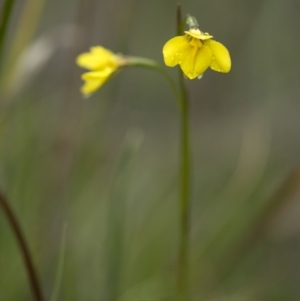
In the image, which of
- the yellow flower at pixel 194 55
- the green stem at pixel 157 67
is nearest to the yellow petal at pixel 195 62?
the yellow flower at pixel 194 55

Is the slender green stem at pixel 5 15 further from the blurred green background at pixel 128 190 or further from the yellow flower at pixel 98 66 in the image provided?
the blurred green background at pixel 128 190

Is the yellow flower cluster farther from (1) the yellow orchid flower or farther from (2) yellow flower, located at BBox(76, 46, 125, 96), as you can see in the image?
(2) yellow flower, located at BBox(76, 46, 125, 96)

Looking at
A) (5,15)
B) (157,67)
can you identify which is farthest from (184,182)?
(5,15)

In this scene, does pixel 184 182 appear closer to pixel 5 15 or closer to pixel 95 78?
pixel 95 78

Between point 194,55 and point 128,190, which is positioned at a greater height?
point 194,55

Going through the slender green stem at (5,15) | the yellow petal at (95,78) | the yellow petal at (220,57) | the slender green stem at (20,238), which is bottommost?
the slender green stem at (20,238)

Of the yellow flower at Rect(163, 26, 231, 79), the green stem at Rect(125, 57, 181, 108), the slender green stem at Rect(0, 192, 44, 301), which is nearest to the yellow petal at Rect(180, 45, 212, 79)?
the yellow flower at Rect(163, 26, 231, 79)
